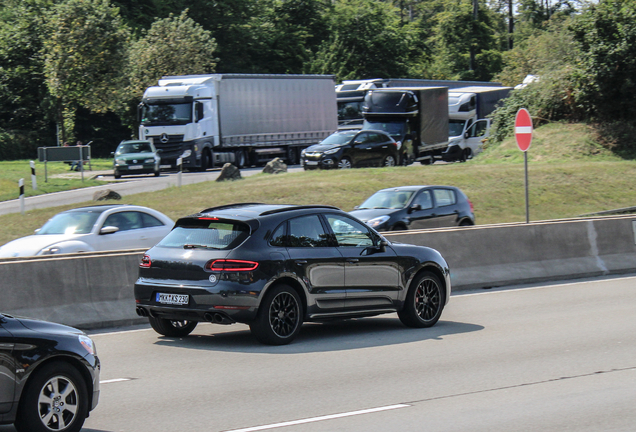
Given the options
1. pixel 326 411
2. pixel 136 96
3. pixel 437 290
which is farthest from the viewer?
pixel 136 96

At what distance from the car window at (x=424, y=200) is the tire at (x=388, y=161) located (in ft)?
50.9

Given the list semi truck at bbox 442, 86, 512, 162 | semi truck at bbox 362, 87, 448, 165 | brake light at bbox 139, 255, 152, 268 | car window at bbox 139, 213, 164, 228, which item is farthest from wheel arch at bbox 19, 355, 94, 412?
semi truck at bbox 442, 86, 512, 162

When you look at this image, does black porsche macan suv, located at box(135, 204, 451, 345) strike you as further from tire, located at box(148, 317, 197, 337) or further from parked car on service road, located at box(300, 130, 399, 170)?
parked car on service road, located at box(300, 130, 399, 170)

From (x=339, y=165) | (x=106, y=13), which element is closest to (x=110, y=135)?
(x=106, y=13)

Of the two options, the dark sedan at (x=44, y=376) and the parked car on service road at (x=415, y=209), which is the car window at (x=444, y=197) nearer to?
the parked car on service road at (x=415, y=209)

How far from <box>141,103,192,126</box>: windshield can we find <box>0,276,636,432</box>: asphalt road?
2822 centimetres

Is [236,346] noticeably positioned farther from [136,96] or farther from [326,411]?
[136,96]

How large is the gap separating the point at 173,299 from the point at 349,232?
7.68ft

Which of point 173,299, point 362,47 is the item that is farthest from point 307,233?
point 362,47

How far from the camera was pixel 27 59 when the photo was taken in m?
55.4

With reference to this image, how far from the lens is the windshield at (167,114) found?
38.8m

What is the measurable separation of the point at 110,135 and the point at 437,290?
51.0m

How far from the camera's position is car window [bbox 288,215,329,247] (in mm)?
9953

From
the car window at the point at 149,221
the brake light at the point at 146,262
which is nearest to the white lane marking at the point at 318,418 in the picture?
the brake light at the point at 146,262
